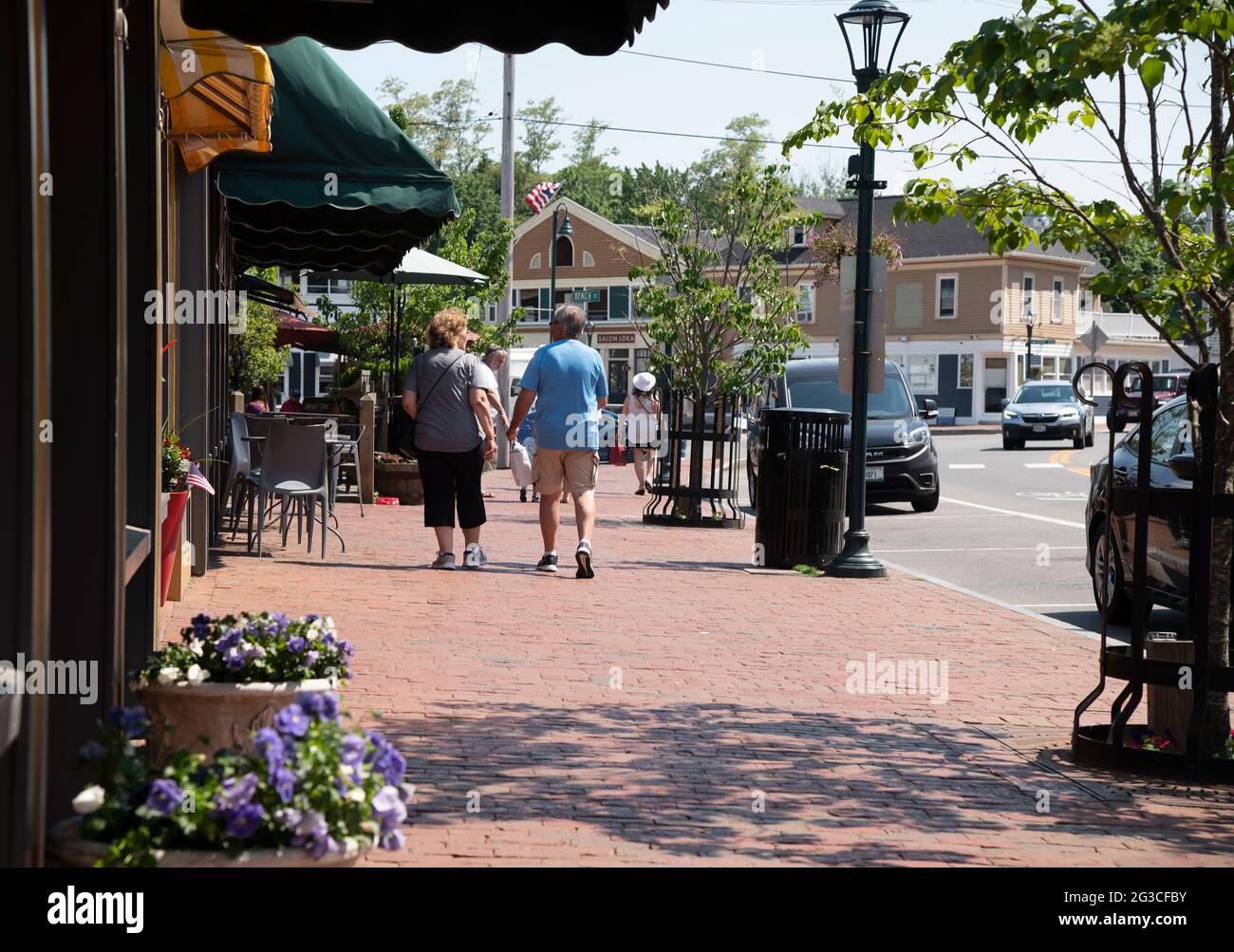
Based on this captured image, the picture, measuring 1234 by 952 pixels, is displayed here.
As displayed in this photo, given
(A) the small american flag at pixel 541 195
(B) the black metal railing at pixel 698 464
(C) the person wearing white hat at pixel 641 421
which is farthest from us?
(A) the small american flag at pixel 541 195

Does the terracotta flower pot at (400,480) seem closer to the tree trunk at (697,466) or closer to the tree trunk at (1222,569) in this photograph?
the tree trunk at (697,466)

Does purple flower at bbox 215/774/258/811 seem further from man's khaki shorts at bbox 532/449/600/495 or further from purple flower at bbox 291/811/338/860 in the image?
man's khaki shorts at bbox 532/449/600/495

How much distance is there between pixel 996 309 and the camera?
218ft

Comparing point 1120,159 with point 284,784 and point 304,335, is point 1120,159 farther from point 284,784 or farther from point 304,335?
point 304,335

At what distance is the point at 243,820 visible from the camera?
3.16 metres

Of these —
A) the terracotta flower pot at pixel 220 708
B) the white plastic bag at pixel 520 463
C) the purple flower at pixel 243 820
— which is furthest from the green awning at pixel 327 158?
the purple flower at pixel 243 820

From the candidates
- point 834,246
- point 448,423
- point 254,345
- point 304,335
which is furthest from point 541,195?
point 448,423

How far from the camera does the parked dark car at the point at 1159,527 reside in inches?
378

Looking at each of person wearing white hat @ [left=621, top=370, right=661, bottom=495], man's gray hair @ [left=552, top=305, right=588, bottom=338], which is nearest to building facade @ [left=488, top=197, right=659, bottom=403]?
A: person wearing white hat @ [left=621, top=370, right=661, bottom=495]

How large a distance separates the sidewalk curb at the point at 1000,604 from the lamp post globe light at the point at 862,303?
568 mm

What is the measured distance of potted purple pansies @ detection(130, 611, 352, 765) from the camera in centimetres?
429

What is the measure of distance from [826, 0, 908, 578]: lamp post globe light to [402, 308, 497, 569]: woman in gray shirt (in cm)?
341

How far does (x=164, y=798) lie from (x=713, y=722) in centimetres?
411
